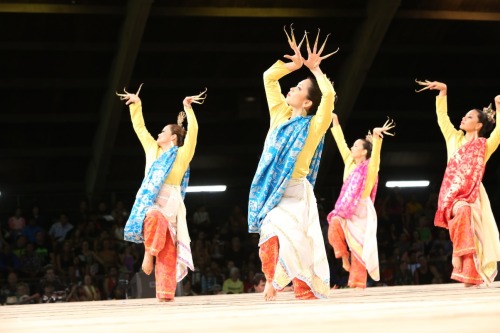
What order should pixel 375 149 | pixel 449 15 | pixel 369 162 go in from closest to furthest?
pixel 375 149 < pixel 369 162 < pixel 449 15

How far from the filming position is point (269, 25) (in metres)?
15.2

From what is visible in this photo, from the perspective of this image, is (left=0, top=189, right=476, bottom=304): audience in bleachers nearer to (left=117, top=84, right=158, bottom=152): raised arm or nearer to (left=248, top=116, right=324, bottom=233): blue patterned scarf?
(left=117, top=84, right=158, bottom=152): raised arm

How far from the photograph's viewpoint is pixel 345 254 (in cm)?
992

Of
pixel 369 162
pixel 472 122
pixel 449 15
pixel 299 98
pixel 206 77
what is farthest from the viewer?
pixel 206 77

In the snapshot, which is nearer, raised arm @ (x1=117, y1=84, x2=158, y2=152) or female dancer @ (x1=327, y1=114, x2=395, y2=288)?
raised arm @ (x1=117, y1=84, x2=158, y2=152)

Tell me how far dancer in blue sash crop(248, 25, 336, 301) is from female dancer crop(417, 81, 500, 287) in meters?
2.00

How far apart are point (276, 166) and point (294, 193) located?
0.21 meters

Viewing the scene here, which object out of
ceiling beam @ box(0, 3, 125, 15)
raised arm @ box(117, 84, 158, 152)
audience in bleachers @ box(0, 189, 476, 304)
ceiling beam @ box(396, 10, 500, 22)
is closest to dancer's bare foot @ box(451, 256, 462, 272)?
raised arm @ box(117, 84, 158, 152)

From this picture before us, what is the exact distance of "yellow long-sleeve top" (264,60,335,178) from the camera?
625 cm

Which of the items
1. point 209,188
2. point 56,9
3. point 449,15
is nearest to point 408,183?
point 209,188

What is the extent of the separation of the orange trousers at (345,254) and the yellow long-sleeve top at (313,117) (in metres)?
3.44

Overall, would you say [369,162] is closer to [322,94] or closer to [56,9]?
[322,94]

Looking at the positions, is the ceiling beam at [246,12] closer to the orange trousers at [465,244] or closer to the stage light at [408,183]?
the stage light at [408,183]

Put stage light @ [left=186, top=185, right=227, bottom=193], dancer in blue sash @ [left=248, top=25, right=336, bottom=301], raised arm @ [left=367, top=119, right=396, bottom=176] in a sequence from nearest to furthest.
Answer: dancer in blue sash @ [left=248, top=25, right=336, bottom=301]
raised arm @ [left=367, top=119, right=396, bottom=176]
stage light @ [left=186, top=185, right=227, bottom=193]
